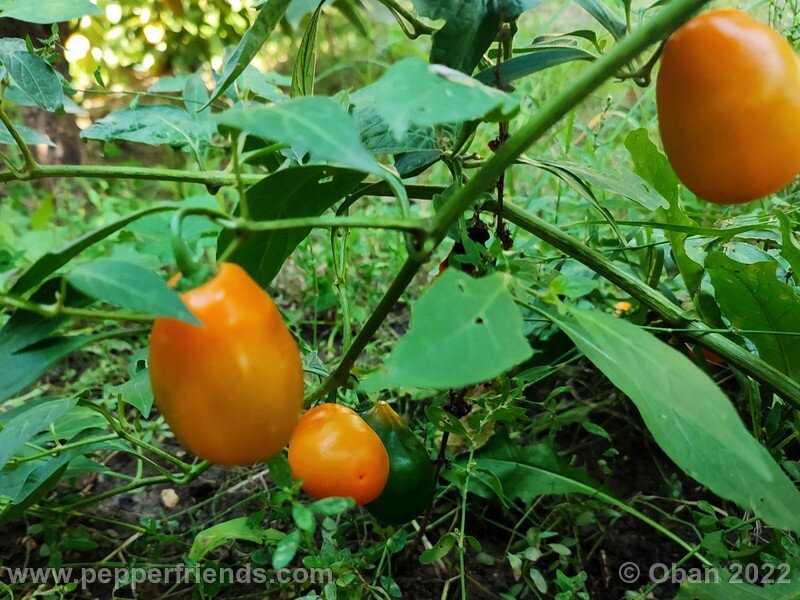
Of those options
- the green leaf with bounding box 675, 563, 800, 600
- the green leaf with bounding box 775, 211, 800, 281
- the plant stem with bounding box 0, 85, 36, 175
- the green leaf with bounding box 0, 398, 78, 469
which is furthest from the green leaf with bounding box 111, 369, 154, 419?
the green leaf with bounding box 775, 211, 800, 281

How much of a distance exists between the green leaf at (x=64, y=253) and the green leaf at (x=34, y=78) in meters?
0.38

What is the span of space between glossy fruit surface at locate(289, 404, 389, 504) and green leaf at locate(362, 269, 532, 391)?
0.63 feet

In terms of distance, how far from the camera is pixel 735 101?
0.44 meters

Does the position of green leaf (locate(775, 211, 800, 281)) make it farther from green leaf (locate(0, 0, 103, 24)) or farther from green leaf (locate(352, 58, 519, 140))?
green leaf (locate(0, 0, 103, 24))

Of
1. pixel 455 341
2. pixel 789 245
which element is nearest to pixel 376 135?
pixel 455 341

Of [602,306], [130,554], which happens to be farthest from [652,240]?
[130,554]

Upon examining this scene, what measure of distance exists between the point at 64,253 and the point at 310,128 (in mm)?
205

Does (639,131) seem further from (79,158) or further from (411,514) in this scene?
(79,158)

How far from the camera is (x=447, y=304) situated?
0.39 meters

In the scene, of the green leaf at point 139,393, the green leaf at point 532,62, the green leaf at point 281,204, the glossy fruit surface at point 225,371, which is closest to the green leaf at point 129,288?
the glossy fruit surface at point 225,371

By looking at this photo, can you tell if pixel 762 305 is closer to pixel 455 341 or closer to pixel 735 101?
pixel 735 101

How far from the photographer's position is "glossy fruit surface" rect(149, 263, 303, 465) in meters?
0.40

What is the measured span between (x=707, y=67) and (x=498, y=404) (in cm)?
36

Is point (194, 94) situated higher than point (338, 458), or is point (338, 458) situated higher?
point (194, 94)
